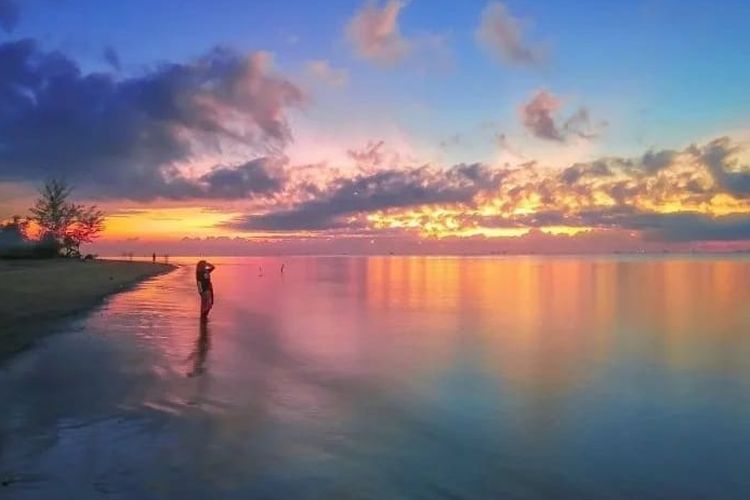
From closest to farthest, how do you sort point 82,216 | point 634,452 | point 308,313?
point 634,452, point 308,313, point 82,216

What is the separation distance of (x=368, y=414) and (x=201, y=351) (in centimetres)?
792

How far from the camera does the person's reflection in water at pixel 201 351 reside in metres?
14.5

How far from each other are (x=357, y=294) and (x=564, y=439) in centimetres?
3820

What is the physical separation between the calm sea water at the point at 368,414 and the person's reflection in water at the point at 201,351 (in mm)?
105

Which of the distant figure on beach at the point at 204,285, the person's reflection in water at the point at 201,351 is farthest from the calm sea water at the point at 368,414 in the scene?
the distant figure on beach at the point at 204,285

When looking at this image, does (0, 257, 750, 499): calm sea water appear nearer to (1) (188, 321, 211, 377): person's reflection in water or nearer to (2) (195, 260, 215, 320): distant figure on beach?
(1) (188, 321, 211, 377): person's reflection in water

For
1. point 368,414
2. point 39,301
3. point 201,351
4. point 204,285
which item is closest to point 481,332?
point 204,285

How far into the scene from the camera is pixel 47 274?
141ft

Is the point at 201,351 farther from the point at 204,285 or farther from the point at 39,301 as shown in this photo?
the point at 39,301

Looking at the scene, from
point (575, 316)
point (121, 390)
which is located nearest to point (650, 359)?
point (575, 316)

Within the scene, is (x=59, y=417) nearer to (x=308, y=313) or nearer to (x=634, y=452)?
(x=634, y=452)

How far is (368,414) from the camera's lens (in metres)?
11.4

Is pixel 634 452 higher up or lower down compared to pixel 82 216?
lower down

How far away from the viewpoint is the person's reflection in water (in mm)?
14509
